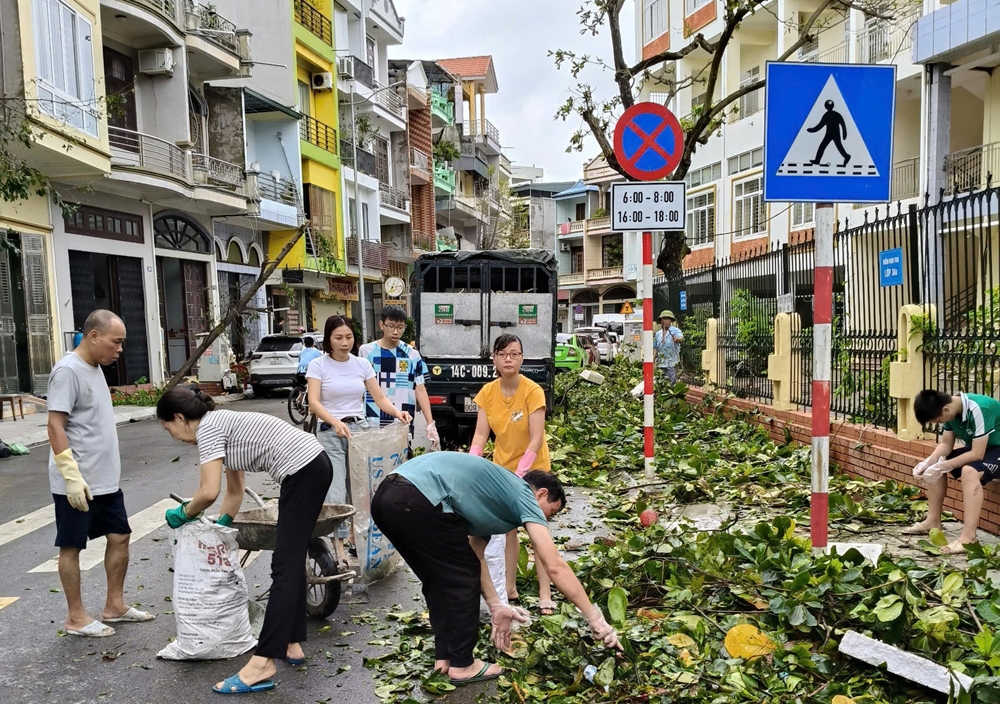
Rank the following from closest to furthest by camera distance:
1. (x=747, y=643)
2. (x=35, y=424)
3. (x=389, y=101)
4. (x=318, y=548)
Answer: (x=747, y=643)
(x=318, y=548)
(x=35, y=424)
(x=389, y=101)

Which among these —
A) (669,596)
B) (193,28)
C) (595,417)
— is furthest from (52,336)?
(669,596)

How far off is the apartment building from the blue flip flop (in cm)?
1740

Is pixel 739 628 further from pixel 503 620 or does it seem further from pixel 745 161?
pixel 745 161

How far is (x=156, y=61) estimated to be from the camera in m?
21.5

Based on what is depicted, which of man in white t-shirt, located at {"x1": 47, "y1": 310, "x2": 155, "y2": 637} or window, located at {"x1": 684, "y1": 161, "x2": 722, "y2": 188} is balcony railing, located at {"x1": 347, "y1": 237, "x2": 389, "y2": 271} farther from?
man in white t-shirt, located at {"x1": 47, "y1": 310, "x2": 155, "y2": 637}

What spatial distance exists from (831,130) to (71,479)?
457 centimetres

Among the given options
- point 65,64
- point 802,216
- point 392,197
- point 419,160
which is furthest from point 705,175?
point 419,160

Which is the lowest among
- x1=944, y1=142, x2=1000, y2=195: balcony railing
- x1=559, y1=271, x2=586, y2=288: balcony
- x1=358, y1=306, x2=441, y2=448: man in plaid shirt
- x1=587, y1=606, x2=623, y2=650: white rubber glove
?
x1=587, y1=606, x2=623, y2=650: white rubber glove

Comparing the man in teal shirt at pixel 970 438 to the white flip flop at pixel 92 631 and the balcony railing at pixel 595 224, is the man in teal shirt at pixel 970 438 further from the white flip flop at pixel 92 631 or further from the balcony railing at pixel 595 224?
the balcony railing at pixel 595 224

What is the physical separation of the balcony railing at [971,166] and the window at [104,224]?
19.2m

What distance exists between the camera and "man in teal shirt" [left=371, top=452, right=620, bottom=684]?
3.47 meters

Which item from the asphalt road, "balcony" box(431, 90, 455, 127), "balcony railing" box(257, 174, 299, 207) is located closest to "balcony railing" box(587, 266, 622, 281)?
"balcony" box(431, 90, 455, 127)

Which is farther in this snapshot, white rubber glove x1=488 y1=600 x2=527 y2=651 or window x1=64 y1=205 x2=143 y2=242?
window x1=64 y1=205 x2=143 y2=242

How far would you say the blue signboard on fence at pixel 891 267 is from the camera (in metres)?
6.99
